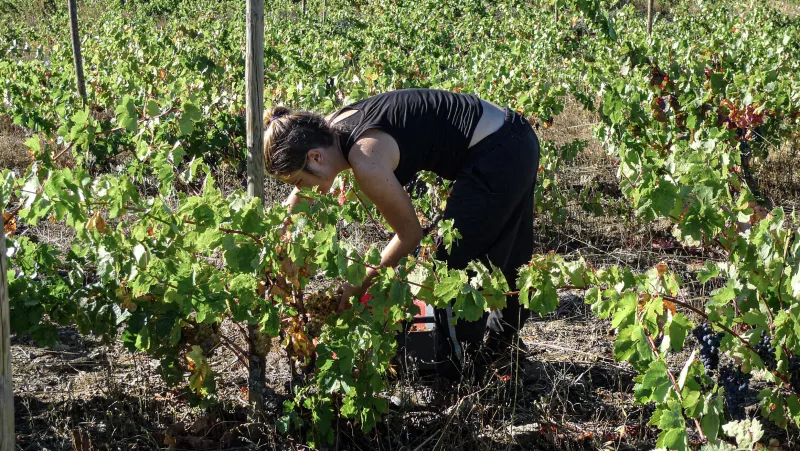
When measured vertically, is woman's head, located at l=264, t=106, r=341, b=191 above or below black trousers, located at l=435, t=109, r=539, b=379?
above

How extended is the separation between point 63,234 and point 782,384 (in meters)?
3.67

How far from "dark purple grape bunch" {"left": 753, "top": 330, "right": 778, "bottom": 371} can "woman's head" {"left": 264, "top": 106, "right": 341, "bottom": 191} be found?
4.35ft

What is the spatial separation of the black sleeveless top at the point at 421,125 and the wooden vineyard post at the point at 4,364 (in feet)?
4.22

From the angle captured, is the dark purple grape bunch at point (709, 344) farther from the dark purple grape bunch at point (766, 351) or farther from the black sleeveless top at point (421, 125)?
the black sleeveless top at point (421, 125)

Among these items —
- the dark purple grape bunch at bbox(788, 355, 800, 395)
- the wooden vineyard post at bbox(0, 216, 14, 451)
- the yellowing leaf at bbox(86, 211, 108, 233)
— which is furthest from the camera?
the dark purple grape bunch at bbox(788, 355, 800, 395)

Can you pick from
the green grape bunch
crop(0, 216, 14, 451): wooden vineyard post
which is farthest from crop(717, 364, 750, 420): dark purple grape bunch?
crop(0, 216, 14, 451): wooden vineyard post

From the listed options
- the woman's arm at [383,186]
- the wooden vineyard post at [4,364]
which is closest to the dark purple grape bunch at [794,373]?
the woman's arm at [383,186]

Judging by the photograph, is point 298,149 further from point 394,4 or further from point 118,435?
point 394,4

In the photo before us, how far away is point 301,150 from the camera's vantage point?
2.44m

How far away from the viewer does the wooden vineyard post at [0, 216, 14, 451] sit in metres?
1.35

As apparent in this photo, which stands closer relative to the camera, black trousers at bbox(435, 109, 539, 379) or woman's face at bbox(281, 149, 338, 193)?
woman's face at bbox(281, 149, 338, 193)

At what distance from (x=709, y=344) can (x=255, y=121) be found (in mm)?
1519

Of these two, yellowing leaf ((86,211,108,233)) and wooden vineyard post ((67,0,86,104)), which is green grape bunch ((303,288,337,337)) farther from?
wooden vineyard post ((67,0,86,104))

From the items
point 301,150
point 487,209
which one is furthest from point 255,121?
point 487,209
